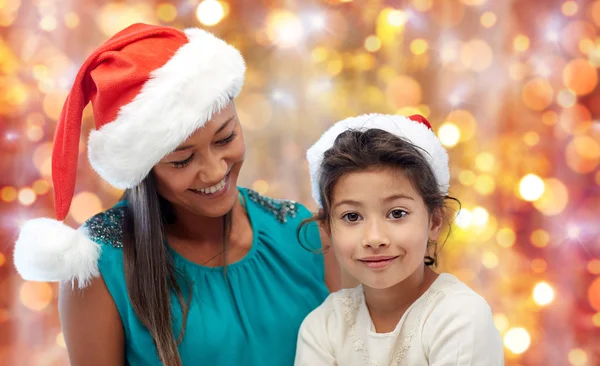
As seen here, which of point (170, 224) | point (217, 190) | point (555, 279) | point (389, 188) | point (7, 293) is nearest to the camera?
point (389, 188)

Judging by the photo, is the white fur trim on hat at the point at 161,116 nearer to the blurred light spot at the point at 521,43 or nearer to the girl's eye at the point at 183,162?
the girl's eye at the point at 183,162

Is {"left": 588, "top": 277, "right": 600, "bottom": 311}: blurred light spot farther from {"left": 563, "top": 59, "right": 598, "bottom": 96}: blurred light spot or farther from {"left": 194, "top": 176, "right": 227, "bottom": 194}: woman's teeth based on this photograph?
{"left": 194, "top": 176, "right": 227, "bottom": 194}: woman's teeth

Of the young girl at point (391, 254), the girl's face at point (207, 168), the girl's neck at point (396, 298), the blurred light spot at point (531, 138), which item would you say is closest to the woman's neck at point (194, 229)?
the girl's face at point (207, 168)

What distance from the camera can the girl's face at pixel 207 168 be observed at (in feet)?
4.59

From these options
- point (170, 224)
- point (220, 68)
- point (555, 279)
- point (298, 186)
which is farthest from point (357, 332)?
point (555, 279)

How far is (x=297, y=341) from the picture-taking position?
5.00 feet

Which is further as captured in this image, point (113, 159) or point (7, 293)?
point (7, 293)

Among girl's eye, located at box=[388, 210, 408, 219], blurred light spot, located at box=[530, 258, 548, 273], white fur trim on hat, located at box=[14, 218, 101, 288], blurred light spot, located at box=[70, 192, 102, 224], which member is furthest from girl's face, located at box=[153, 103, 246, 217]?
blurred light spot, located at box=[530, 258, 548, 273]

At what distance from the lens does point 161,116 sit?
136 centimetres

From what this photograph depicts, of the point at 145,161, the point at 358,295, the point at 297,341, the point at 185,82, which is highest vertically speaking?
the point at 185,82

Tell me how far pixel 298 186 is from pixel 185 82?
882 millimetres

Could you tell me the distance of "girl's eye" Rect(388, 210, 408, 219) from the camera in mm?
1319

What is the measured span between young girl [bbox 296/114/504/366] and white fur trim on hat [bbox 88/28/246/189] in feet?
0.86

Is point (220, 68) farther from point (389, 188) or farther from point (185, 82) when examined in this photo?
point (389, 188)
